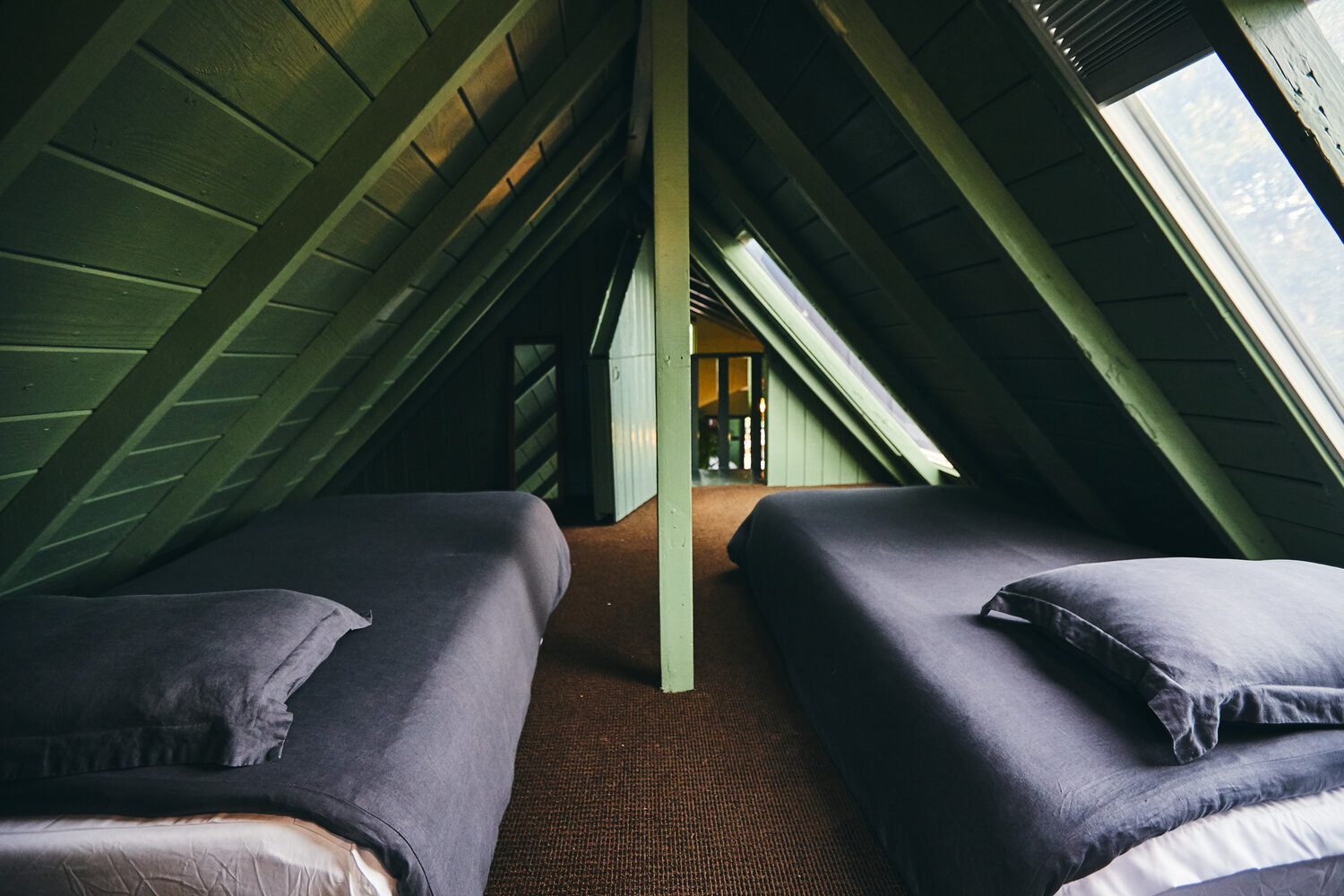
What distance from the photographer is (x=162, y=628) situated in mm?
1144

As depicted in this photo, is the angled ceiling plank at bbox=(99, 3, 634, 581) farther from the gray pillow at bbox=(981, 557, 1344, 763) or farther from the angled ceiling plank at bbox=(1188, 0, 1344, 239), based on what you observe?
the gray pillow at bbox=(981, 557, 1344, 763)

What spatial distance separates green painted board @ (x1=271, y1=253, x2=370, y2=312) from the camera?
65.3 inches

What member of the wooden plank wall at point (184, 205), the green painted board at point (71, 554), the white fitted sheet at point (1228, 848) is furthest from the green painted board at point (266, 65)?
the white fitted sheet at point (1228, 848)

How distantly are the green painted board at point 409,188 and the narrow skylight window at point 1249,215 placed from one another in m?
1.52

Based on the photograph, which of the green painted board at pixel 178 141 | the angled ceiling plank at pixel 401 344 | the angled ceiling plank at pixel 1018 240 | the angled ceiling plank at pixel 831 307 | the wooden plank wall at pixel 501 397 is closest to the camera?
the green painted board at pixel 178 141

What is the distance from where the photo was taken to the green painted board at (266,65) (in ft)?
3.00

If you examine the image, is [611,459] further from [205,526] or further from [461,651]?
[461,651]

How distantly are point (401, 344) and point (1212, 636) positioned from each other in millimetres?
2540

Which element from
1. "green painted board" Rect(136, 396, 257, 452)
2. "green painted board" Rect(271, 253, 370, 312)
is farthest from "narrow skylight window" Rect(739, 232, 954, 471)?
"green painted board" Rect(136, 396, 257, 452)

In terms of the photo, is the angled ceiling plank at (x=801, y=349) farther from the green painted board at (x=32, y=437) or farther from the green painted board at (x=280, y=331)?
the green painted board at (x=32, y=437)

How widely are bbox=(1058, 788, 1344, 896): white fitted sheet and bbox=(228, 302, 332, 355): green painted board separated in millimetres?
1865

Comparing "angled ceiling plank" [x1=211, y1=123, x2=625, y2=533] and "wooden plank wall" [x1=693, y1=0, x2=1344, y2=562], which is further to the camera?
"angled ceiling plank" [x1=211, y1=123, x2=625, y2=533]

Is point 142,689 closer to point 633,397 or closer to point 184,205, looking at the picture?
point 184,205

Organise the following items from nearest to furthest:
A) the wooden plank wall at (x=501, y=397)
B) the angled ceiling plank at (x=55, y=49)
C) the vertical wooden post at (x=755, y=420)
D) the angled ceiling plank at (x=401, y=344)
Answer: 1. the angled ceiling plank at (x=55, y=49)
2. the angled ceiling plank at (x=401, y=344)
3. the wooden plank wall at (x=501, y=397)
4. the vertical wooden post at (x=755, y=420)
